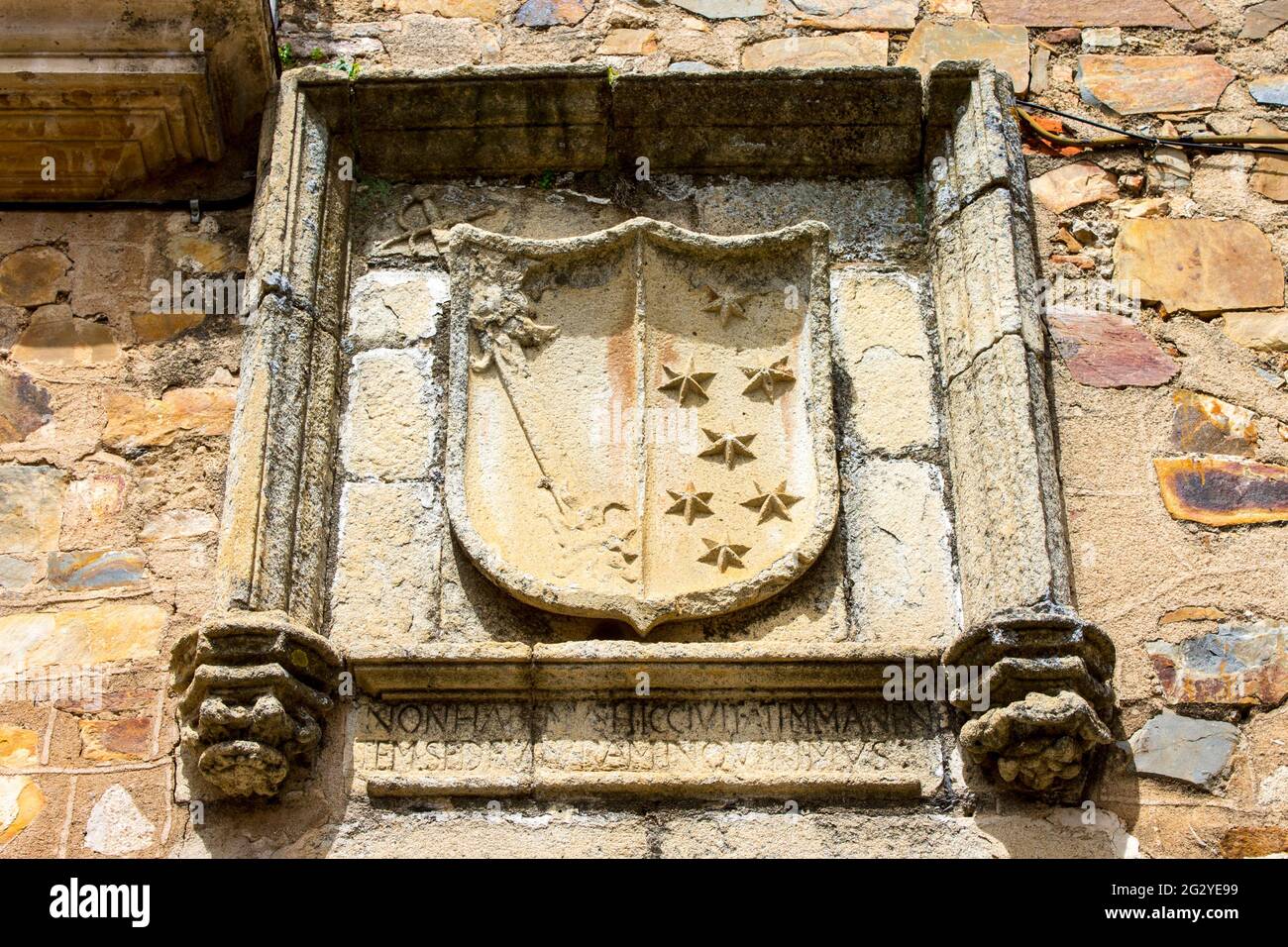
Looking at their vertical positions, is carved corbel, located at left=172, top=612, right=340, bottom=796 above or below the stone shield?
below

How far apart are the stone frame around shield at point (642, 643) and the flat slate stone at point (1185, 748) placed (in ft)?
0.56

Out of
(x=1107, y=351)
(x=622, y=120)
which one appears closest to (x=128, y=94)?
(x=622, y=120)

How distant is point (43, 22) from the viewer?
488cm

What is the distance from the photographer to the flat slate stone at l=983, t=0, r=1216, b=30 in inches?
210

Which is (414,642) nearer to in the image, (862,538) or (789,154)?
(862,538)

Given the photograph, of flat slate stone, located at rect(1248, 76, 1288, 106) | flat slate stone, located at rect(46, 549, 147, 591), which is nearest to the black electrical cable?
flat slate stone, located at rect(1248, 76, 1288, 106)

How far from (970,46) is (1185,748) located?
215cm

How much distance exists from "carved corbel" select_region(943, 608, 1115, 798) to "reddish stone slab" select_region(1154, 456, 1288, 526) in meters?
0.61

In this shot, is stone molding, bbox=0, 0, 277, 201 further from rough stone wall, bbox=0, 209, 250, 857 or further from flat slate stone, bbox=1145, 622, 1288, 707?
flat slate stone, bbox=1145, 622, 1288, 707

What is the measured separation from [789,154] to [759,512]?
1130 millimetres

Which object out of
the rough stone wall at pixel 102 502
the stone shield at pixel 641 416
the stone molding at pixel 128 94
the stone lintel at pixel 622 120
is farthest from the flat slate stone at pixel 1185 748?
the stone molding at pixel 128 94

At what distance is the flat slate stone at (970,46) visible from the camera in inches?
206

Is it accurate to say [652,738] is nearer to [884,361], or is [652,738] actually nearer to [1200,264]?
[884,361]

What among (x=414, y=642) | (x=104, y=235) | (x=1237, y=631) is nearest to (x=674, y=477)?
(x=414, y=642)
